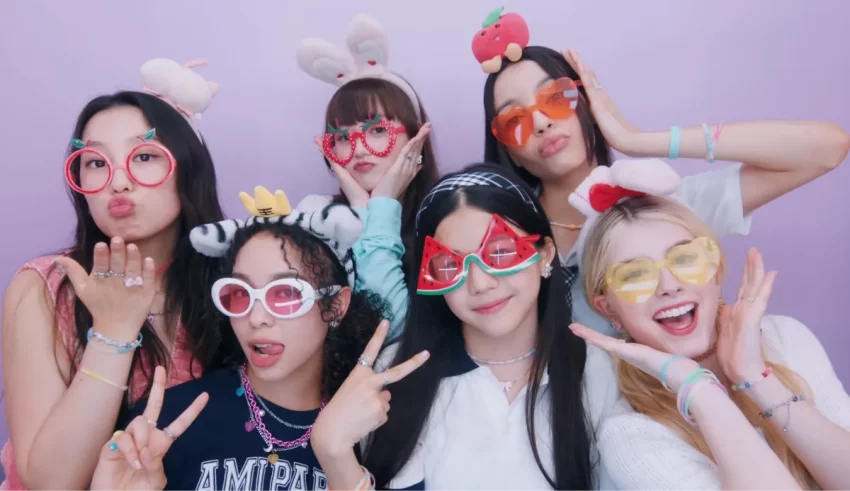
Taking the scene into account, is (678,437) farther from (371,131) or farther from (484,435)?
(371,131)

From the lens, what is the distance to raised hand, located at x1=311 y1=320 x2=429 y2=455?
4.31ft

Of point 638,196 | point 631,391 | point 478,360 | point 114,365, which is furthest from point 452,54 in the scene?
point 114,365

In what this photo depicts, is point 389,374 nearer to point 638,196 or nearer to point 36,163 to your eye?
point 638,196

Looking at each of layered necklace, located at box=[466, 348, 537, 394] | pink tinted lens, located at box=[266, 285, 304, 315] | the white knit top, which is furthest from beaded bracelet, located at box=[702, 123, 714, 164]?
pink tinted lens, located at box=[266, 285, 304, 315]

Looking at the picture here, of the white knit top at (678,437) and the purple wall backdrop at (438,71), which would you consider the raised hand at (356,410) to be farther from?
the purple wall backdrop at (438,71)

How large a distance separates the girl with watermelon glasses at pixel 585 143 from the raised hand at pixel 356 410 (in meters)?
0.73

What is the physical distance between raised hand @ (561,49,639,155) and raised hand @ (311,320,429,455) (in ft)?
3.16

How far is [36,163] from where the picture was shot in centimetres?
240

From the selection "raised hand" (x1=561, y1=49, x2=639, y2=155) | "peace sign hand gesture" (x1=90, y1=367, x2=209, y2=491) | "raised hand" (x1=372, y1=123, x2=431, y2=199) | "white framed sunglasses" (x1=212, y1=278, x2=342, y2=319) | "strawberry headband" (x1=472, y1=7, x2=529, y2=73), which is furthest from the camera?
"raised hand" (x1=372, y1=123, x2=431, y2=199)

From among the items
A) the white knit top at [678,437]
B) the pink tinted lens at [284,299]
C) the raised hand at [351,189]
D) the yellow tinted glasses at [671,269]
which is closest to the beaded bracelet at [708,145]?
the yellow tinted glasses at [671,269]

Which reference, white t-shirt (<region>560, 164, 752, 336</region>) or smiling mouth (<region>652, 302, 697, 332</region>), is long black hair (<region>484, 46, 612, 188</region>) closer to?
white t-shirt (<region>560, 164, 752, 336</region>)

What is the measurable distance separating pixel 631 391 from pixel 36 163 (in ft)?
8.12

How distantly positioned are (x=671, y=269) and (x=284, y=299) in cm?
98

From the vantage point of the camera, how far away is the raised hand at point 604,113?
1.81m
